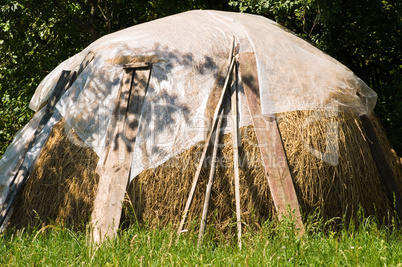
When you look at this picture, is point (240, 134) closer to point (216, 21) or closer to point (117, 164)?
point (117, 164)

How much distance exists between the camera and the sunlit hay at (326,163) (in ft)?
15.8

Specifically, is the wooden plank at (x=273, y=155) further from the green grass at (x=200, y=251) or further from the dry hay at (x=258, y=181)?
the green grass at (x=200, y=251)

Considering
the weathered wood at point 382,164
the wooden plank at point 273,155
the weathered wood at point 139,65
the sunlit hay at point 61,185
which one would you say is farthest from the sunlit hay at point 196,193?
the weathered wood at point 382,164

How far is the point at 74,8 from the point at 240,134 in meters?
6.28

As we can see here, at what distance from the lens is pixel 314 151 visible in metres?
4.88

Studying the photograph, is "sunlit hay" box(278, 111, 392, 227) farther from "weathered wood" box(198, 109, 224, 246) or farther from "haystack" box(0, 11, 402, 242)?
"weathered wood" box(198, 109, 224, 246)

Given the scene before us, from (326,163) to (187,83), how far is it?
1.79 meters

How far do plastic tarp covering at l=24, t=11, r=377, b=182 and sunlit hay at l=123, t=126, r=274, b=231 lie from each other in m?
0.15

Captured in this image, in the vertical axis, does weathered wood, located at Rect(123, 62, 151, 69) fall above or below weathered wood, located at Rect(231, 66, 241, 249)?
above

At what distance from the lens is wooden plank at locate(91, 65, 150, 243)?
15.3 ft

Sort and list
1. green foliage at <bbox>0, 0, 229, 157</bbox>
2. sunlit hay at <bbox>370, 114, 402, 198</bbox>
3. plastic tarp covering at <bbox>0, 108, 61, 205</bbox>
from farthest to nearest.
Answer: green foliage at <bbox>0, 0, 229, 157</bbox>, sunlit hay at <bbox>370, 114, 402, 198</bbox>, plastic tarp covering at <bbox>0, 108, 61, 205</bbox>

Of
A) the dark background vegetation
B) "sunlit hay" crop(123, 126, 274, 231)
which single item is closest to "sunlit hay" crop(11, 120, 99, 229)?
"sunlit hay" crop(123, 126, 274, 231)

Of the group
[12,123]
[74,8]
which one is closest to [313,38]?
[74,8]

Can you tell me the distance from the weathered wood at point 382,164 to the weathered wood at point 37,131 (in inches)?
148
